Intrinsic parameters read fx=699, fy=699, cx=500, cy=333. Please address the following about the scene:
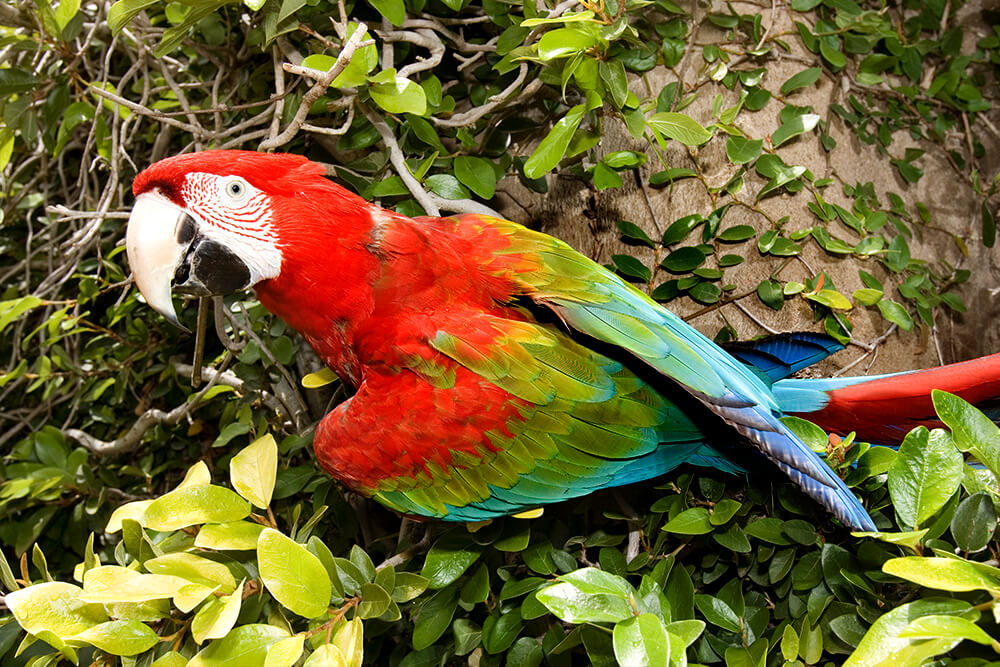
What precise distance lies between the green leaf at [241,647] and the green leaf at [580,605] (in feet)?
1.06

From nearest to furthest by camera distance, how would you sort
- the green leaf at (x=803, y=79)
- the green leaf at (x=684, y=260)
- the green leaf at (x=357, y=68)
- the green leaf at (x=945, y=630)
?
1. the green leaf at (x=945, y=630)
2. the green leaf at (x=357, y=68)
3. the green leaf at (x=684, y=260)
4. the green leaf at (x=803, y=79)

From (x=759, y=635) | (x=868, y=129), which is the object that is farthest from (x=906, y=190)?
(x=759, y=635)

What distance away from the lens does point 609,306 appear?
0.96 metres

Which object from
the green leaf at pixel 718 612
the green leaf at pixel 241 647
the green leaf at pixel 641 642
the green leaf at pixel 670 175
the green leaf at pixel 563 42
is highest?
the green leaf at pixel 563 42

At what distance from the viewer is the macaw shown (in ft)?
2.86

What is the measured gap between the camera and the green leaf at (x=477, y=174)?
116 centimetres

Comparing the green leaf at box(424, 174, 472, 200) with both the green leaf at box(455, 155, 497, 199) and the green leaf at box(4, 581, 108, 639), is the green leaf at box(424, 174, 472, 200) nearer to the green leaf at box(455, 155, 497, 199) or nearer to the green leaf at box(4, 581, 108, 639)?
the green leaf at box(455, 155, 497, 199)

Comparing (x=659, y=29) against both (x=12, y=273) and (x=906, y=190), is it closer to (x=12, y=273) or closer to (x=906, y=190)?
(x=906, y=190)

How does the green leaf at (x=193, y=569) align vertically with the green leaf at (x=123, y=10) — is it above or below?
below

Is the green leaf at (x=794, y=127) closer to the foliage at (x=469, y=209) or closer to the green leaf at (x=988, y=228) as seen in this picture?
the foliage at (x=469, y=209)

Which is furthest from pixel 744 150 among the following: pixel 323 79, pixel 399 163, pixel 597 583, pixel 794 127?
pixel 597 583

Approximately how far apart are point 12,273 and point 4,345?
0.18 metres

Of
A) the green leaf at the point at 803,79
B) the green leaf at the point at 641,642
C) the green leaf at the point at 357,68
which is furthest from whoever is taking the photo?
the green leaf at the point at 803,79

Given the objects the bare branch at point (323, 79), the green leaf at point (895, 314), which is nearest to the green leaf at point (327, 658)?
the bare branch at point (323, 79)
